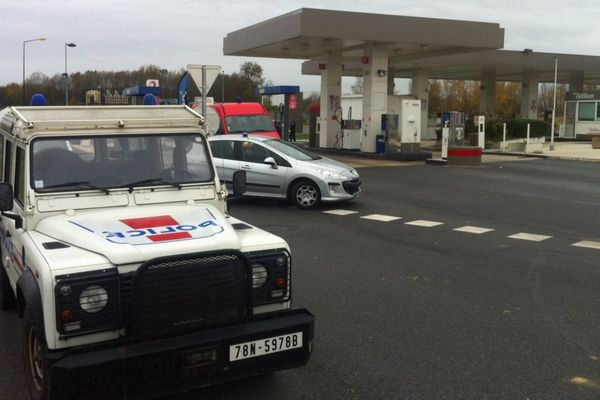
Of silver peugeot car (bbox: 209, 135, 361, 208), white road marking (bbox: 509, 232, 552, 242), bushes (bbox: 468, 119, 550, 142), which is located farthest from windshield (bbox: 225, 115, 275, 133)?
bushes (bbox: 468, 119, 550, 142)

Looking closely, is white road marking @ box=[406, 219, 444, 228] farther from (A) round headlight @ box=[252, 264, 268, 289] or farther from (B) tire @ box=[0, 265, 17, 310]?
(A) round headlight @ box=[252, 264, 268, 289]

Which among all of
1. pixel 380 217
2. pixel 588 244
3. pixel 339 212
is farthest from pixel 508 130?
pixel 588 244

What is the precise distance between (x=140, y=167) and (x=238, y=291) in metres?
1.58

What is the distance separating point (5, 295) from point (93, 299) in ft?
9.25

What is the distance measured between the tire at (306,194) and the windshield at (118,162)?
293 inches

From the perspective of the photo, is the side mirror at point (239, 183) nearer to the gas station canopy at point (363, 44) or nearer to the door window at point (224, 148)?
the door window at point (224, 148)

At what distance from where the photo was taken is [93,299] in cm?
337

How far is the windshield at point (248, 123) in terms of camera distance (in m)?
19.7

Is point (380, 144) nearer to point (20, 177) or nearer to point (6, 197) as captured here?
point (20, 177)

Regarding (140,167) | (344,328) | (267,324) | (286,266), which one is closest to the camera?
(267,324)

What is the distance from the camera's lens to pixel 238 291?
363 centimetres

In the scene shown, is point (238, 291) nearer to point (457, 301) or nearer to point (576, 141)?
point (457, 301)

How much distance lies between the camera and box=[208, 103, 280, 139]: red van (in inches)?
772

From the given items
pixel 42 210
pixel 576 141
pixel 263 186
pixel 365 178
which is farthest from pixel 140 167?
pixel 576 141
